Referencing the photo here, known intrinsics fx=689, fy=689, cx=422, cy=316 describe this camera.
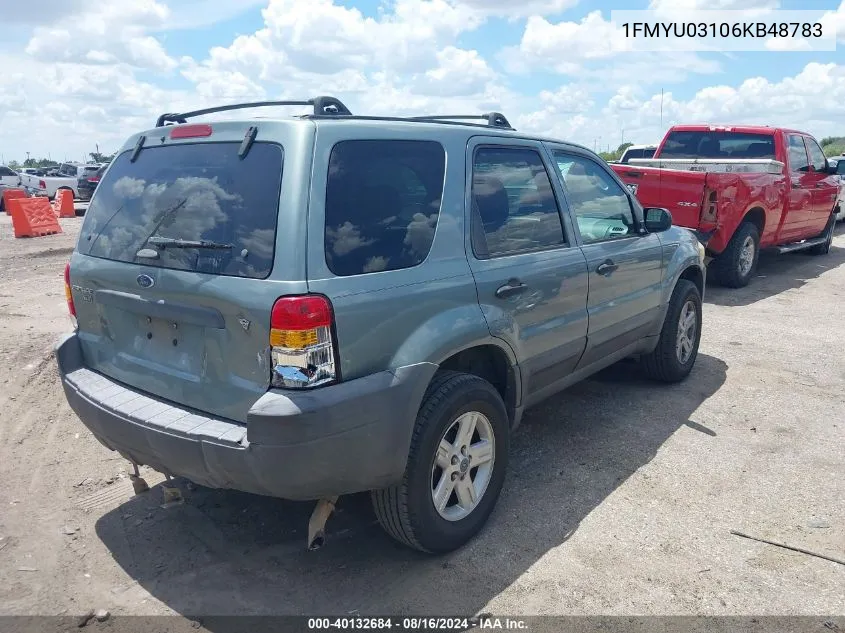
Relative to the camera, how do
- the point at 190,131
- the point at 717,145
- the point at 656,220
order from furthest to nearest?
the point at 717,145
the point at 656,220
the point at 190,131

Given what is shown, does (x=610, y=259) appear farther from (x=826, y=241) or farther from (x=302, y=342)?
(x=826, y=241)

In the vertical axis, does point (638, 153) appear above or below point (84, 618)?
above

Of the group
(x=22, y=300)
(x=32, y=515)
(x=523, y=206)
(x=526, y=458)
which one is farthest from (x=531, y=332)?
(x=22, y=300)

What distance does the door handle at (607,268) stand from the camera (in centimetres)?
425

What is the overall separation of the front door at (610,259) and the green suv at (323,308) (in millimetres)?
434

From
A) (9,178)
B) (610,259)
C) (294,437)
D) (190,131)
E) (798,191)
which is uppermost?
(9,178)

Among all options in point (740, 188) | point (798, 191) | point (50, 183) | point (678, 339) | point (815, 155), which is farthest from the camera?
point (50, 183)

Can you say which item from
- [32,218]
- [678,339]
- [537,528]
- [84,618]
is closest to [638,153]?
[678,339]

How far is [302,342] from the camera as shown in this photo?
8.48 feet

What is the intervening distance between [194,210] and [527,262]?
5.56 ft

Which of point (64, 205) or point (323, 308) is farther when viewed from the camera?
point (64, 205)

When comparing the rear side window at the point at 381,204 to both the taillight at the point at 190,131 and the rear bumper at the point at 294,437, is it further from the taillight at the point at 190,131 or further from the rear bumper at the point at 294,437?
the taillight at the point at 190,131

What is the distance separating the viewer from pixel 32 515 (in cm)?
366

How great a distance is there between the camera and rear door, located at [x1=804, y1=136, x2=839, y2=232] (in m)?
10.8
